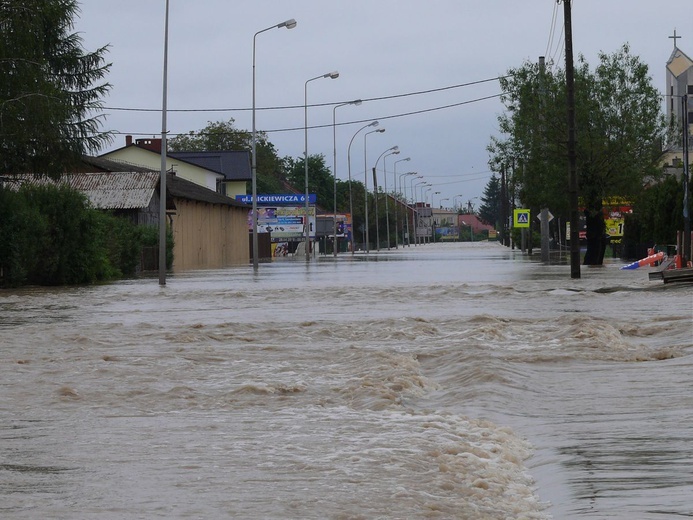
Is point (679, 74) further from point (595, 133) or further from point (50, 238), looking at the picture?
point (50, 238)

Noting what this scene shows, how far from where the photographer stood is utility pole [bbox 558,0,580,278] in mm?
37312

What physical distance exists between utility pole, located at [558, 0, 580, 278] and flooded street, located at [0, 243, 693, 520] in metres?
15.6

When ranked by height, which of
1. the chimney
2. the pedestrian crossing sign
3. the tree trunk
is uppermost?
the chimney

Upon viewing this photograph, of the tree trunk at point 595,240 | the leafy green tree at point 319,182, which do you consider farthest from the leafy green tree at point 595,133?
the leafy green tree at point 319,182

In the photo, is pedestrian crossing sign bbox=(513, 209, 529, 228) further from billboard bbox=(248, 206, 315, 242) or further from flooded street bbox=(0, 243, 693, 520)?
flooded street bbox=(0, 243, 693, 520)

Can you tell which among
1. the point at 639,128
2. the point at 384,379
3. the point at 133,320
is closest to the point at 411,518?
the point at 384,379

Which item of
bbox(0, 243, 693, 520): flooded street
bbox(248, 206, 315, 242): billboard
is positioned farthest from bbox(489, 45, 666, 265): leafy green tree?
bbox(248, 206, 315, 242): billboard

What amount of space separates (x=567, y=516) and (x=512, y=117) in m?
50.9

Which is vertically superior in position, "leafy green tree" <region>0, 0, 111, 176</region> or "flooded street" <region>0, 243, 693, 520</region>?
"leafy green tree" <region>0, 0, 111, 176</region>

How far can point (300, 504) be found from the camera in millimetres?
6754

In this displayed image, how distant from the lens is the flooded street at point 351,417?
6.84m

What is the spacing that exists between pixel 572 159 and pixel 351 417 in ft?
95.0

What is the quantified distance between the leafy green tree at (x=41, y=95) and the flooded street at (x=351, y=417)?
1673 cm

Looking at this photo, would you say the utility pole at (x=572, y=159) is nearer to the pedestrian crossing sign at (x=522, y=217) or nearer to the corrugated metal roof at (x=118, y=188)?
the corrugated metal roof at (x=118, y=188)
